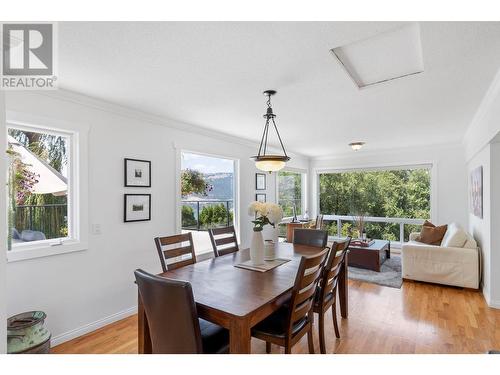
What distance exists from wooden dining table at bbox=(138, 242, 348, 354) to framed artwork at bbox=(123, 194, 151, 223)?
115 cm

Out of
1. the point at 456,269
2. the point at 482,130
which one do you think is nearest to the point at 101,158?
the point at 482,130

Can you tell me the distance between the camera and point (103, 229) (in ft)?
9.47

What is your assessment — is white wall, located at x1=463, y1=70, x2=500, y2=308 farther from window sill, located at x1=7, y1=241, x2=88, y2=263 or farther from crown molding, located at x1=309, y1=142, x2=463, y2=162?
window sill, located at x1=7, y1=241, x2=88, y2=263

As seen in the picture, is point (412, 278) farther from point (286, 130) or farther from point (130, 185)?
point (130, 185)

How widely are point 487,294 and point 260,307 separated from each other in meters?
3.45

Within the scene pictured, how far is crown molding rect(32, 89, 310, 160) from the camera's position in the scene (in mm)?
2561

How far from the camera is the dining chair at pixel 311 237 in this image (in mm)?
3418

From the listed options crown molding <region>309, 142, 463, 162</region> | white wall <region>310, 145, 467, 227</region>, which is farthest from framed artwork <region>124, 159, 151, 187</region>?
crown molding <region>309, 142, 463, 162</region>

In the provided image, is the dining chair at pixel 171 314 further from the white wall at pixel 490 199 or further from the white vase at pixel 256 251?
the white wall at pixel 490 199

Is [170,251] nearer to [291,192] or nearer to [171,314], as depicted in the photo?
[171,314]

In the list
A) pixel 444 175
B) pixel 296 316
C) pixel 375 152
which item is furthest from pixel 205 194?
pixel 444 175

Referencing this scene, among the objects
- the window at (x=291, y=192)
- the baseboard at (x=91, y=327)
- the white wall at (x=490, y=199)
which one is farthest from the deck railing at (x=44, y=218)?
the white wall at (x=490, y=199)

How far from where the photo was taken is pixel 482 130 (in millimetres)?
3348

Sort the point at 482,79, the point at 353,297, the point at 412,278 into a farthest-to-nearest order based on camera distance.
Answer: the point at 412,278, the point at 353,297, the point at 482,79
